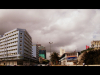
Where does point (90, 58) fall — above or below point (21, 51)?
below

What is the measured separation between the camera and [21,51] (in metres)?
83.0

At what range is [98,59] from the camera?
56562mm

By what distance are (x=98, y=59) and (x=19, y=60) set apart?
172 ft

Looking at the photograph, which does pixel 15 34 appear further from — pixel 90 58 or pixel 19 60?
pixel 90 58

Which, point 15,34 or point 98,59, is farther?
point 15,34

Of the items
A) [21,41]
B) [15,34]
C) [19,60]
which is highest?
[15,34]

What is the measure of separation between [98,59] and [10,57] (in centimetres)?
5808
